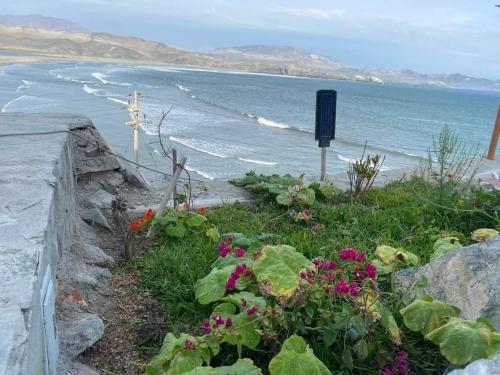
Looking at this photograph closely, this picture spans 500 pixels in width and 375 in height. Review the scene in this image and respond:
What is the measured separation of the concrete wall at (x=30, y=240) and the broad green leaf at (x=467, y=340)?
1.84m

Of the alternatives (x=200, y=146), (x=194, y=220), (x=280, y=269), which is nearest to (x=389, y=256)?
(x=280, y=269)

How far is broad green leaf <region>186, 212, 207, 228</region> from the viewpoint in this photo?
507 centimetres

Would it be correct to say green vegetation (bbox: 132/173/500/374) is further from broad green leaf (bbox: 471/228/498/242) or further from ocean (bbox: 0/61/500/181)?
ocean (bbox: 0/61/500/181)

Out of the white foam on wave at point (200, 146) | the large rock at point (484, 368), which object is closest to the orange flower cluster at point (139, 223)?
the large rock at point (484, 368)

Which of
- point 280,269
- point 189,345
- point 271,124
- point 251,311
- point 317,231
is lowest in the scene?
point 271,124

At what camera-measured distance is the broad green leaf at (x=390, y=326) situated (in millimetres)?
2824

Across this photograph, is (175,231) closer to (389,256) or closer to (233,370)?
(389,256)

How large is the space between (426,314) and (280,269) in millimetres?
841

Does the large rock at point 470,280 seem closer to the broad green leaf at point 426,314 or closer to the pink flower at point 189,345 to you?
the broad green leaf at point 426,314

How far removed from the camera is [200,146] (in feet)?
80.9

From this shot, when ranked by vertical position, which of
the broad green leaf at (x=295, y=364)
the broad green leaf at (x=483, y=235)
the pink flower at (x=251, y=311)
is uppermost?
the pink flower at (x=251, y=311)

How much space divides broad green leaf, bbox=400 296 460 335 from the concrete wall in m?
1.83

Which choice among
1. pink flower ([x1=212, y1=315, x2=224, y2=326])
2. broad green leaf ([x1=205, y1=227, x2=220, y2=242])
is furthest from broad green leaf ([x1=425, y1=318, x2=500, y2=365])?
broad green leaf ([x1=205, y1=227, x2=220, y2=242])

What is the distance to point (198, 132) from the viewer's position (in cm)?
2930
